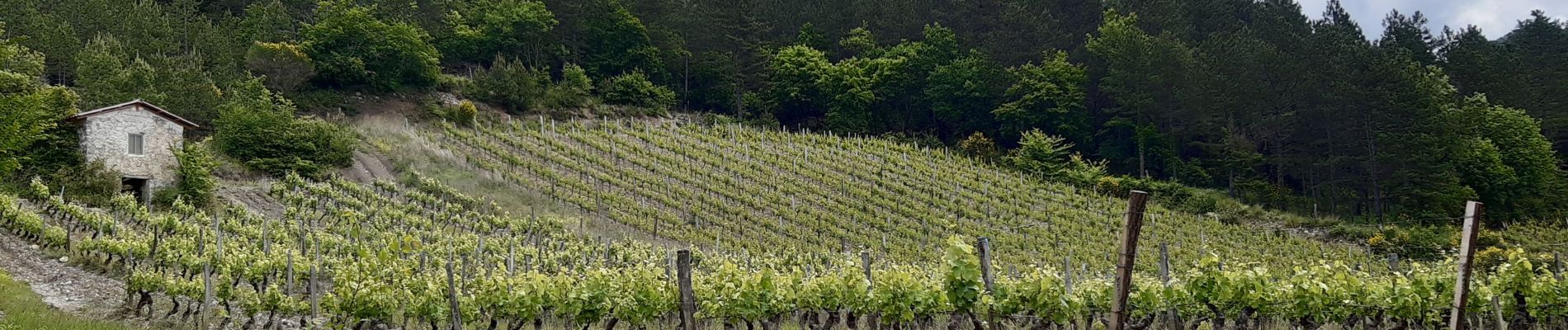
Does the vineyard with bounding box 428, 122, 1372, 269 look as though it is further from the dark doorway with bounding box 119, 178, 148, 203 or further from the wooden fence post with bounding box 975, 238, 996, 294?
the wooden fence post with bounding box 975, 238, 996, 294

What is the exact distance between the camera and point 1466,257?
6.07 meters

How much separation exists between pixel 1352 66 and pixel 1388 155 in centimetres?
456

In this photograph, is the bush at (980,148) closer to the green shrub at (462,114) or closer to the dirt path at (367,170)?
the green shrub at (462,114)

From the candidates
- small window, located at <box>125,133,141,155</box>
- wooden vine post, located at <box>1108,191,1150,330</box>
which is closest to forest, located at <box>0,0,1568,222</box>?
small window, located at <box>125,133,141,155</box>

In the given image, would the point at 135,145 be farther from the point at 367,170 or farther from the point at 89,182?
the point at 367,170

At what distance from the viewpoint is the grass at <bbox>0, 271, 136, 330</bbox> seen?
8.53 m

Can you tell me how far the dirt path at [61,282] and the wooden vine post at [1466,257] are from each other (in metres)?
12.3

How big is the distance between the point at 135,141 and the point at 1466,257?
25.2 meters

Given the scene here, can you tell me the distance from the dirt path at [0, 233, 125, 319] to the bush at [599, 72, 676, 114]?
31.2 metres

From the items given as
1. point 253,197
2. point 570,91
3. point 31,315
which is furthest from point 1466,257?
point 570,91

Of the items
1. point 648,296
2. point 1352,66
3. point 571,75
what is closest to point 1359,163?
point 1352,66

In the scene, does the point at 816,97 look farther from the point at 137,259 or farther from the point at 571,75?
the point at 137,259

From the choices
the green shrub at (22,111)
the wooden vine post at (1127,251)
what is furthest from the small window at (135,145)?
the wooden vine post at (1127,251)

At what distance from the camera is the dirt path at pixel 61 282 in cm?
1174
